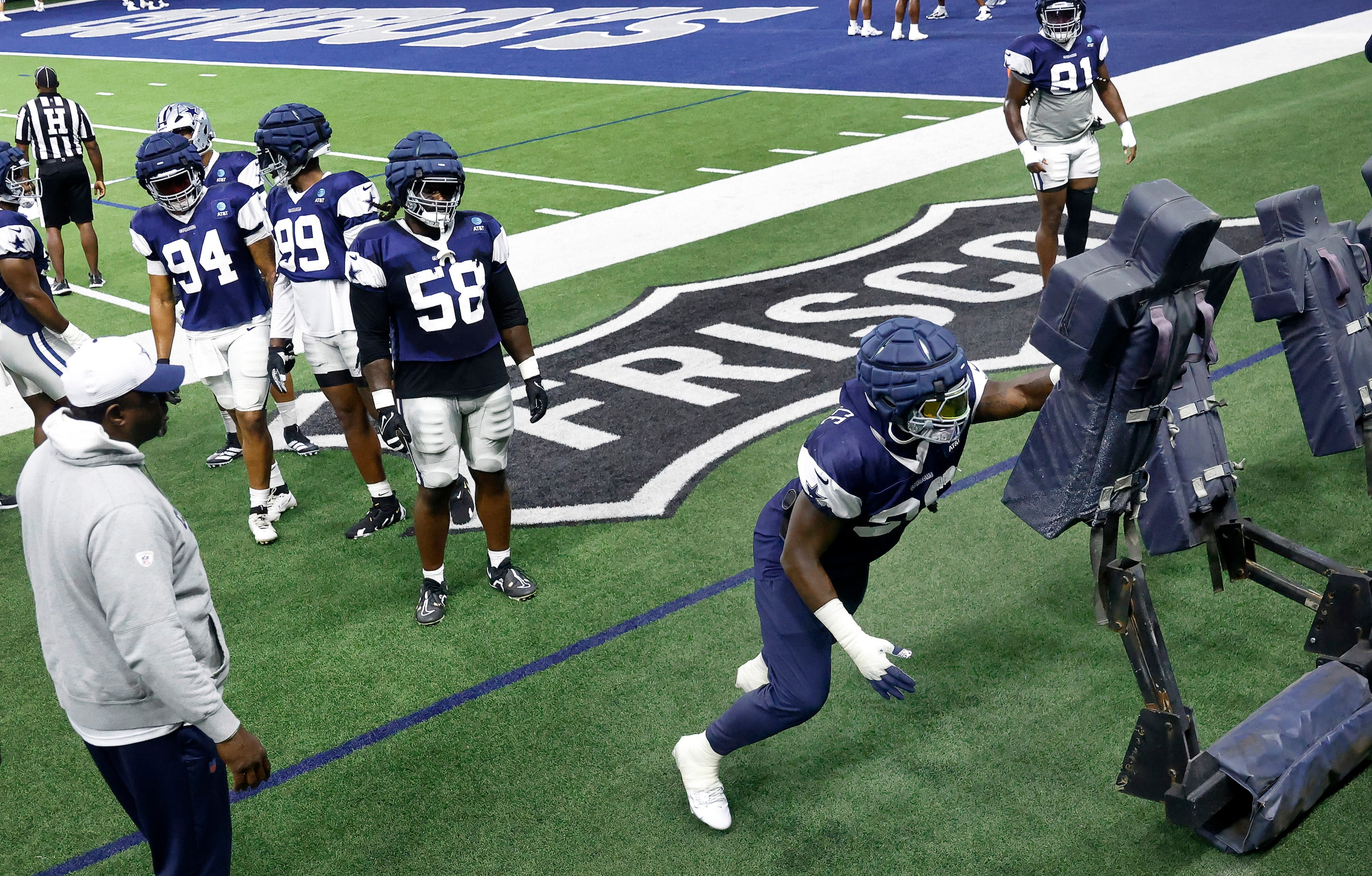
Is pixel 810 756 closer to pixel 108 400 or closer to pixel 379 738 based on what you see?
pixel 379 738

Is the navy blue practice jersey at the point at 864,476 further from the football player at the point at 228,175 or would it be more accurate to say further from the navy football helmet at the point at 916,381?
the football player at the point at 228,175

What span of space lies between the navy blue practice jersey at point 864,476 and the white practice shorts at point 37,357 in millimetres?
5272

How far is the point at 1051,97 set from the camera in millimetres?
8781

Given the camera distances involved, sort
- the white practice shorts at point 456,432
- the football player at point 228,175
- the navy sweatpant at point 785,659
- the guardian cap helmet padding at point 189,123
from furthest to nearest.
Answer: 1. the guardian cap helmet padding at point 189,123
2. the football player at point 228,175
3. the white practice shorts at point 456,432
4. the navy sweatpant at point 785,659

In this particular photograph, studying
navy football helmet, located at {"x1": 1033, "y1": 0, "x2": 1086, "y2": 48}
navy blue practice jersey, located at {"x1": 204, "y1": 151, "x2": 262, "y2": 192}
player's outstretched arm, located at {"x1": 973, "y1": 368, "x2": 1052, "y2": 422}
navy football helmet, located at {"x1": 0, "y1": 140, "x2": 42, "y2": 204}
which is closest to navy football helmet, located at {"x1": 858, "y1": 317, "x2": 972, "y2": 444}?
player's outstretched arm, located at {"x1": 973, "y1": 368, "x2": 1052, "y2": 422}

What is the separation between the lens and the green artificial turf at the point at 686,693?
4.39 metres

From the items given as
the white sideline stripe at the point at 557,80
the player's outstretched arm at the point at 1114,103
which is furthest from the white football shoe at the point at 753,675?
the white sideline stripe at the point at 557,80

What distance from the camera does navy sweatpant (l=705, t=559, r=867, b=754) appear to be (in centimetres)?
416

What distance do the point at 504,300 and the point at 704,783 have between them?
258 cm

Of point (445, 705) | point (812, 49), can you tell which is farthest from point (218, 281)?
point (812, 49)

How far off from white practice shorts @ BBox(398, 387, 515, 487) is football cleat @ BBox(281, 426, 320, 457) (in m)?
2.60

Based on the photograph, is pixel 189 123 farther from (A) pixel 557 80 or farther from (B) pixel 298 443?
(A) pixel 557 80

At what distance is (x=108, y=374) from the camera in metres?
3.29

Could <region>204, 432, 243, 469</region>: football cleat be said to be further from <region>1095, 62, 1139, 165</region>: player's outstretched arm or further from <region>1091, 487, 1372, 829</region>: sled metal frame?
<region>1095, 62, 1139, 165</region>: player's outstretched arm
